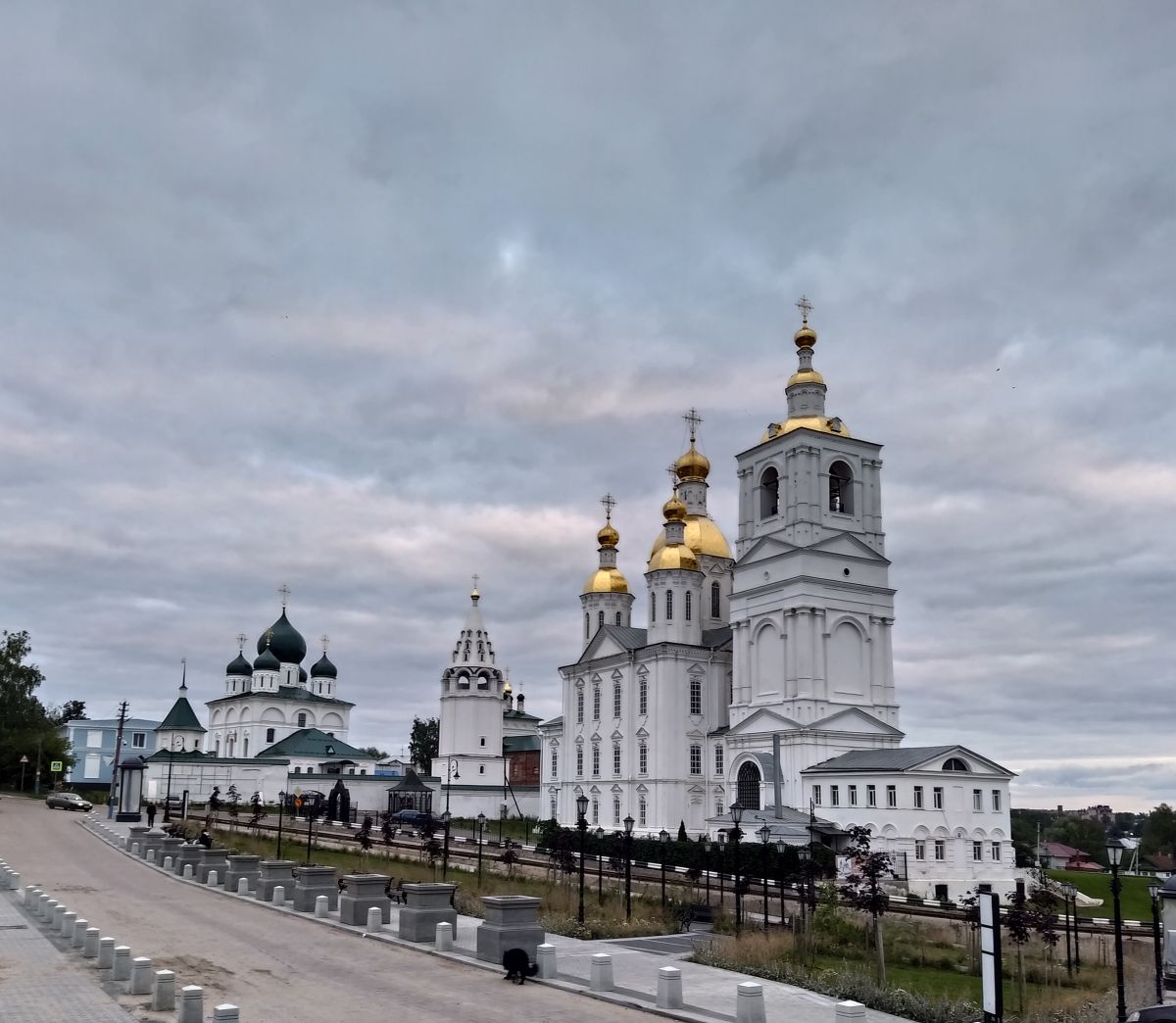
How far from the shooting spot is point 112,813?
187 ft

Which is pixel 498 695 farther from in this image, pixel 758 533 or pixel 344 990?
pixel 344 990

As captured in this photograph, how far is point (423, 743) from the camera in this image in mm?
121438

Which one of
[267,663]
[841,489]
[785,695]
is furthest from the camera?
[267,663]

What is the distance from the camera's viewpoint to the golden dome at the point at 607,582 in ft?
249

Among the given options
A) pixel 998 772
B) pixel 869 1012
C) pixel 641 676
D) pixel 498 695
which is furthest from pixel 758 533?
pixel 869 1012

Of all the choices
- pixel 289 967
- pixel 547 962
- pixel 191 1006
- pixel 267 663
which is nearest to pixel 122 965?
pixel 289 967

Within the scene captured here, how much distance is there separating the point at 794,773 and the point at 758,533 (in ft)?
42.4

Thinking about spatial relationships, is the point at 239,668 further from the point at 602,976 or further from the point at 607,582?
the point at 602,976

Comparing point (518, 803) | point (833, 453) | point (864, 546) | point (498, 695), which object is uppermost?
point (833, 453)

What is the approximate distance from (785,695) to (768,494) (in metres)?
11.4

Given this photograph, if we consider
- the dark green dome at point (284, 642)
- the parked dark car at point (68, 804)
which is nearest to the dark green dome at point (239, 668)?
the dark green dome at point (284, 642)

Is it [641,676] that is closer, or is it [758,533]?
[758,533]

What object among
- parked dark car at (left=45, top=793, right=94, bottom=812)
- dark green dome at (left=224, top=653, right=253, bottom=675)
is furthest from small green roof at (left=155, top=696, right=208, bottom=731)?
parked dark car at (left=45, top=793, right=94, bottom=812)

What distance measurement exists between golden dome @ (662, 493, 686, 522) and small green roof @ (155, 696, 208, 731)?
179 ft
